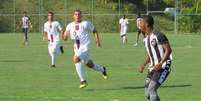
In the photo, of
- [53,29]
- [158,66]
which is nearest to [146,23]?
[158,66]

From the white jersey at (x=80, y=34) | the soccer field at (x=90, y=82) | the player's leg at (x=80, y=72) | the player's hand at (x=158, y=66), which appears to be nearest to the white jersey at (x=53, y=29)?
the soccer field at (x=90, y=82)

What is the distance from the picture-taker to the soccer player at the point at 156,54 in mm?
12492

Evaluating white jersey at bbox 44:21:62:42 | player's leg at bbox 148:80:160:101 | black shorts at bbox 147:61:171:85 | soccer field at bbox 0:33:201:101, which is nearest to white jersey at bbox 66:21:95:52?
soccer field at bbox 0:33:201:101

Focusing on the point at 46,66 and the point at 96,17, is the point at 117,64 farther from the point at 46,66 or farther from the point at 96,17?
the point at 96,17

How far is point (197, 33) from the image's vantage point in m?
67.4

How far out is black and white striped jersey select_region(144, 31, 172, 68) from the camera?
12.6 m

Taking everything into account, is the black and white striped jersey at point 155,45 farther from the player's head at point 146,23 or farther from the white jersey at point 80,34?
the white jersey at point 80,34

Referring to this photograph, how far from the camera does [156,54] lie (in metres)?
12.7

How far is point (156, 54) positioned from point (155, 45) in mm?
201

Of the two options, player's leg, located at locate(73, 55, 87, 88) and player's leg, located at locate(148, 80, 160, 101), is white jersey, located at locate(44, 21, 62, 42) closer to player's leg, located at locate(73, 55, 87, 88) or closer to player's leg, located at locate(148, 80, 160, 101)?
player's leg, located at locate(73, 55, 87, 88)

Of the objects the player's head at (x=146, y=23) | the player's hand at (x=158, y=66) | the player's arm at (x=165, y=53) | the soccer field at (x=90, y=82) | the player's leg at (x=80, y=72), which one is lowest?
the soccer field at (x=90, y=82)

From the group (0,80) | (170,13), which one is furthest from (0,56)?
(170,13)

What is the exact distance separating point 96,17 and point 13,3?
927cm

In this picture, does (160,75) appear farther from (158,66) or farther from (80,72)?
(80,72)
